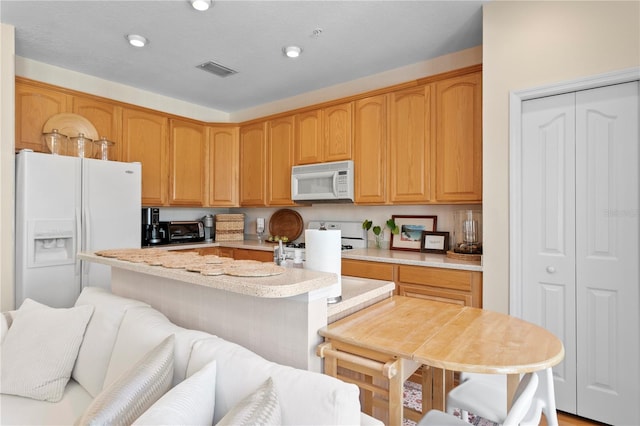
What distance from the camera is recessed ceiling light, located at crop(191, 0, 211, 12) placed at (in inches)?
89.1

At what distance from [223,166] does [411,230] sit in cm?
255

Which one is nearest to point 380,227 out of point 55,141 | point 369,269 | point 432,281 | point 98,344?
point 369,269

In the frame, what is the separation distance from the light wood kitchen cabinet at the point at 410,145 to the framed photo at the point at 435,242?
1.29ft

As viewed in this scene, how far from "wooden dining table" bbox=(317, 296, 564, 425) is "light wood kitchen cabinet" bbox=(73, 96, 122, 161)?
3.33m

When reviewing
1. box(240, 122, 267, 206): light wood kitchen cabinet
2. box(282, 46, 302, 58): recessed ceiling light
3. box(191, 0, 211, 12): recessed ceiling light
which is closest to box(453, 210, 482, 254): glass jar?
box(282, 46, 302, 58): recessed ceiling light

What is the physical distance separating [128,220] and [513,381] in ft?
10.7

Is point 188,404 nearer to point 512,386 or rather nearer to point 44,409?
point 44,409

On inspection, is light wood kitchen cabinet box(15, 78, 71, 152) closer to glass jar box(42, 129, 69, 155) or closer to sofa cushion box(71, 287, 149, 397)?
glass jar box(42, 129, 69, 155)

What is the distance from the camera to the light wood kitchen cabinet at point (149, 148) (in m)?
3.70

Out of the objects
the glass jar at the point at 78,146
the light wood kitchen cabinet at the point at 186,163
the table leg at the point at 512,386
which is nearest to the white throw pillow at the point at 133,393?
the table leg at the point at 512,386

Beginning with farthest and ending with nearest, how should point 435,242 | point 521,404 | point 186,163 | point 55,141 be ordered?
point 186,163 < point 435,242 < point 55,141 < point 521,404

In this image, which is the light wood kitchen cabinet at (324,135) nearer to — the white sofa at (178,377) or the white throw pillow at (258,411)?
the white sofa at (178,377)

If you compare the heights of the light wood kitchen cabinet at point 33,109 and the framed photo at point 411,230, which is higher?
the light wood kitchen cabinet at point 33,109

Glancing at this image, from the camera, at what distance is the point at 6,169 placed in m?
2.65
